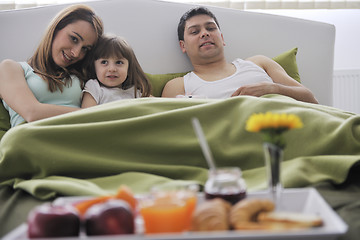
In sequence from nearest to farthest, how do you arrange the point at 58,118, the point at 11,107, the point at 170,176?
the point at 170,176
the point at 58,118
the point at 11,107

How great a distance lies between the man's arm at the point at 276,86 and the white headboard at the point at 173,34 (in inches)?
6.7

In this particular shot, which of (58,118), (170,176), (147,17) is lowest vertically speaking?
(170,176)

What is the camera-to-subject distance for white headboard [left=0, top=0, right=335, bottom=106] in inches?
76.7

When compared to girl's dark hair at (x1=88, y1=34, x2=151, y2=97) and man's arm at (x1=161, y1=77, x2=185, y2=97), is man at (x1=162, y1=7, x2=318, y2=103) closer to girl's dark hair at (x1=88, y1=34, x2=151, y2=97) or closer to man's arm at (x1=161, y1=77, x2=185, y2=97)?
man's arm at (x1=161, y1=77, x2=185, y2=97)

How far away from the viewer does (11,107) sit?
149 cm

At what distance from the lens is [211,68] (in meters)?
2.04

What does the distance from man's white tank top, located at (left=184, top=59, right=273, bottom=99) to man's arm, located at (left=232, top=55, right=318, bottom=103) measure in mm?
52

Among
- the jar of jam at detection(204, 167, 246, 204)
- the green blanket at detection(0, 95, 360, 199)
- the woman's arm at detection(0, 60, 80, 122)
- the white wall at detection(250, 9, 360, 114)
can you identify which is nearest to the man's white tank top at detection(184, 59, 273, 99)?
the woman's arm at detection(0, 60, 80, 122)

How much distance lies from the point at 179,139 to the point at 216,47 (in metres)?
1.08

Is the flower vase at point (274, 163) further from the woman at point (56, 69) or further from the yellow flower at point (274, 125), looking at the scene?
the woman at point (56, 69)

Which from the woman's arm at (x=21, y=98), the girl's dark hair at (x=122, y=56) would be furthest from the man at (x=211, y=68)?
the woman's arm at (x=21, y=98)

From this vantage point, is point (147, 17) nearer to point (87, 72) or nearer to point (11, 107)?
point (87, 72)

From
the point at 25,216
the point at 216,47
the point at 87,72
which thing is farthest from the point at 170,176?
the point at 216,47

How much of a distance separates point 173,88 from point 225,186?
53.5 inches
